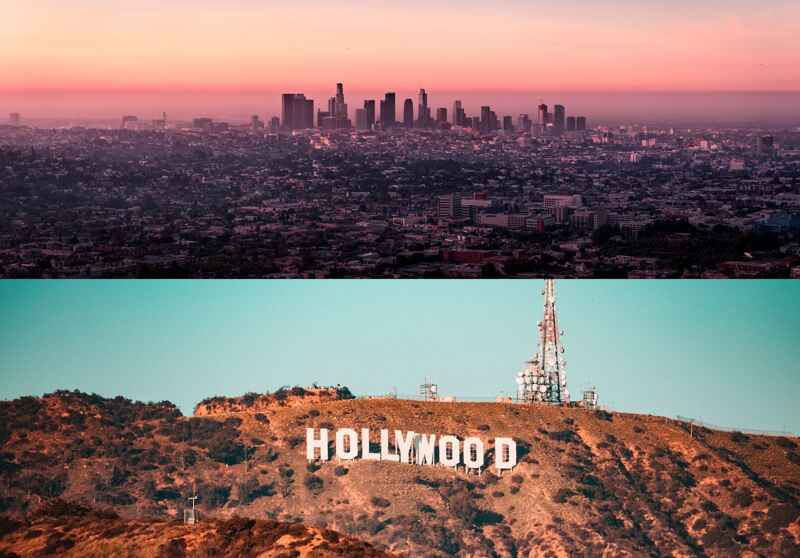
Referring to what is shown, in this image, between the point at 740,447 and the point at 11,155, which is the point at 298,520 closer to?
the point at 740,447

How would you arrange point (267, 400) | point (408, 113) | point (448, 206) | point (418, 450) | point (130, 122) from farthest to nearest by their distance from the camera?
1. point (130, 122)
2. point (408, 113)
3. point (448, 206)
4. point (267, 400)
5. point (418, 450)

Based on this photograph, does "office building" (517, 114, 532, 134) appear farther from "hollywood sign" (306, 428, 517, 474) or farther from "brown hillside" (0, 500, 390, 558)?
"brown hillside" (0, 500, 390, 558)

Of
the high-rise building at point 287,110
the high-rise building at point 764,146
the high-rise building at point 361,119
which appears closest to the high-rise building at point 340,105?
the high-rise building at point 361,119

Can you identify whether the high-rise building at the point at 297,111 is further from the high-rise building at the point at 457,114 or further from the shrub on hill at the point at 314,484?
the shrub on hill at the point at 314,484

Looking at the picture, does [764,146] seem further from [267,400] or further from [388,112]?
[267,400]

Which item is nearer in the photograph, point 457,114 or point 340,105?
point 457,114

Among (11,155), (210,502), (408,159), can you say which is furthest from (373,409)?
(11,155)

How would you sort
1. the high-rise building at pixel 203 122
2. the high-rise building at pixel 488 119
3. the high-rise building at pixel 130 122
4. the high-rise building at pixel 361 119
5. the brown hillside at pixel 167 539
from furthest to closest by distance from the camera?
the high-rise building at pixel 130 122
the high-rise building at pixel 203 122
the high-rise building at pixel 488 119
the high-rise building at pixel 361 119
the brown hillside at pixel 167 539

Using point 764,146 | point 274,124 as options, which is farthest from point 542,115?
point 274,124
